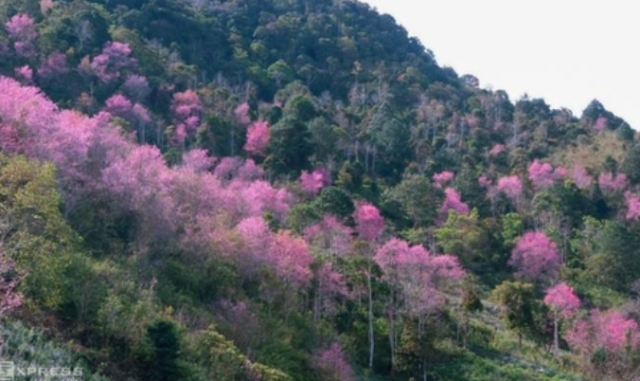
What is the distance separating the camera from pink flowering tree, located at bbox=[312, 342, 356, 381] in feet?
72.0

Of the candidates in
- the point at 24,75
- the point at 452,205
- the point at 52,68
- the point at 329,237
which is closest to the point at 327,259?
the point at 329,237

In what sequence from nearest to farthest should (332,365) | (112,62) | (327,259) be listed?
1. (332,365)
2. (327,259)
3. (112,62)

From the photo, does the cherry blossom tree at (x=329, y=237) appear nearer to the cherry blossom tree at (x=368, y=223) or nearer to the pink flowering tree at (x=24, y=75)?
the cherry blossom tree at (x=368, y=223)

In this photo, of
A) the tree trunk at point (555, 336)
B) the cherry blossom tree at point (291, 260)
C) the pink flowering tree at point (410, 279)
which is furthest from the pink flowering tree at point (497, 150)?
the cherry blossom tree at point (291, 260)

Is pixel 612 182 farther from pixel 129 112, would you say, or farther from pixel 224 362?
pixel 224 362

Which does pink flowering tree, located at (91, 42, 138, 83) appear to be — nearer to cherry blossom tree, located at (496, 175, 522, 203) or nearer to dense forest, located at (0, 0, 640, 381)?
dense forest, located at (0, 0, 640, 381)

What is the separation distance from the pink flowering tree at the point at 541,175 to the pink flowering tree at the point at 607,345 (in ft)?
61.0

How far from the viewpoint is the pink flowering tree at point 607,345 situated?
1089 inches

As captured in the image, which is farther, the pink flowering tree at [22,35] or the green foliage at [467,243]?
the pink flowering tree at [22,35]

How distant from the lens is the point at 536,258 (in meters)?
36.9

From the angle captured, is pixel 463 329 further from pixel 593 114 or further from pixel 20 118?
pixel 593 114

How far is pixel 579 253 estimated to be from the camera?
131 ft

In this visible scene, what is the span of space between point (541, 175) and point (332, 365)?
31338 mm

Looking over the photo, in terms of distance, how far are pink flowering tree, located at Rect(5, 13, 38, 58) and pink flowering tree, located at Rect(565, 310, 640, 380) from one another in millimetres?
33820
